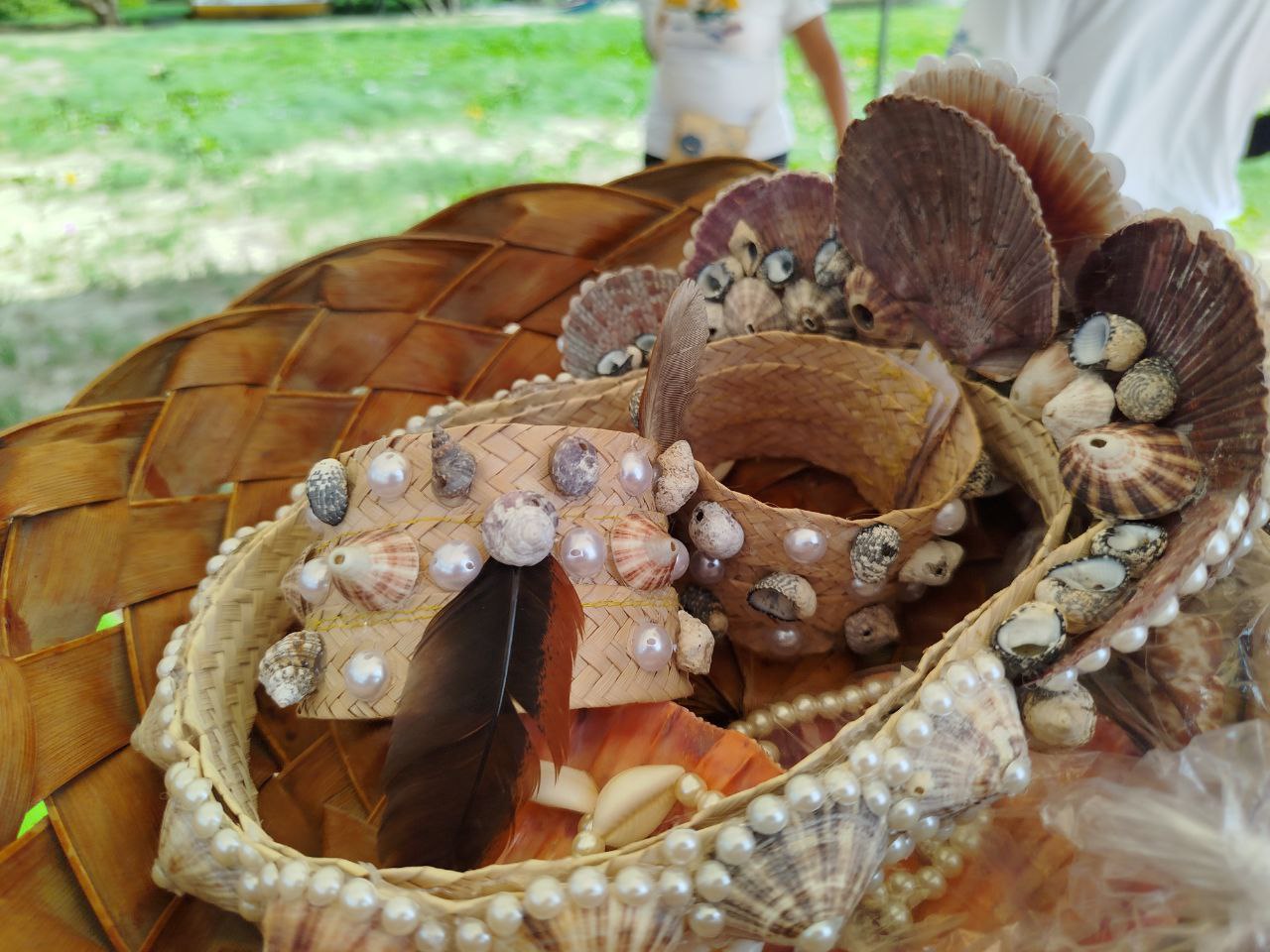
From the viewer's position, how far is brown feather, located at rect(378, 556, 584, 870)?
421mm

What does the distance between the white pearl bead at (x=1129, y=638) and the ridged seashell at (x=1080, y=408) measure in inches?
4.6

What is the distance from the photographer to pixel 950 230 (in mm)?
547

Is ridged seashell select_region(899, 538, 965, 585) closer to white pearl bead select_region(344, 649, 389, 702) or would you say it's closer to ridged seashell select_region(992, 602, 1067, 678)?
ridged seashell select_region(992, 602, 1067, 678)

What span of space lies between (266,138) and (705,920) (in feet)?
5.81

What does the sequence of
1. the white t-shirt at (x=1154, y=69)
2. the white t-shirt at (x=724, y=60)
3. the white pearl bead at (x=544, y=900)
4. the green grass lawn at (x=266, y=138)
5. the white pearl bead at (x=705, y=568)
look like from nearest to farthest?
the white pearl bead at (x=544, y=900) < the white pearl bead at (x=705, y=568) < the white t-shirt at (x=1154, y=69) < the white t-shirt at (x=724, y=60) < the green grass lawn at (x=266, y=138)

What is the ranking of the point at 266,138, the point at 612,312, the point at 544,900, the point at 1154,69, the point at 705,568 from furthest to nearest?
the point at 266,138 → the point at 1154,69 → the point at 612,312 → the point at 705,568 → the point at 544,900

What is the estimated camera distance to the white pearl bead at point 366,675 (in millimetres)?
453

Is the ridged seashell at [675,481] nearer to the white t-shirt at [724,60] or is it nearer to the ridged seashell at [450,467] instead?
the ridged seashell at [450,467]

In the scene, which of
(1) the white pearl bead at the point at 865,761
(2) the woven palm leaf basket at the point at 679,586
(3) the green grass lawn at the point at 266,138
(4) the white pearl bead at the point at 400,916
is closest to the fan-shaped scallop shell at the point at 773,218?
(2) the woven palm leaf basket at the point at 679,586

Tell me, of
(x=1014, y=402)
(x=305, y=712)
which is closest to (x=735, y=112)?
(x=1014, y=402)

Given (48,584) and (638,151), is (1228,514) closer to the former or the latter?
(48,584)

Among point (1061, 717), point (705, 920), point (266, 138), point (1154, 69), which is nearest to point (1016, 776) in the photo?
point (1061, 717)

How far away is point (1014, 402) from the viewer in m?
0.57

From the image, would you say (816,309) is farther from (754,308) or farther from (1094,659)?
(1094,659)
